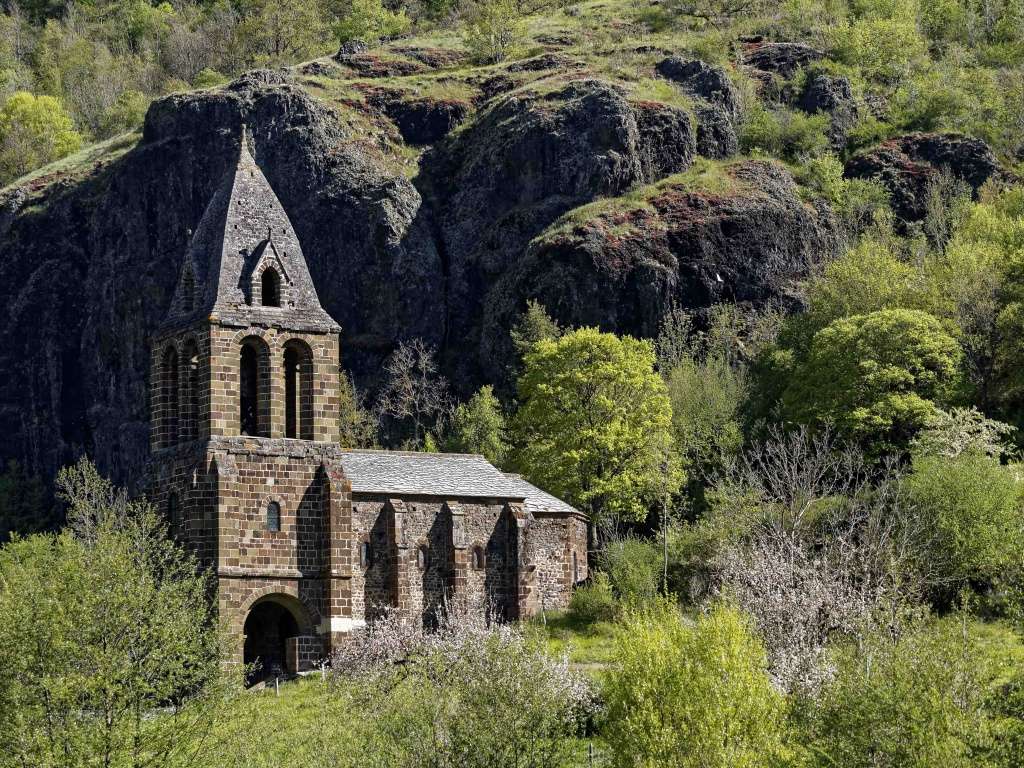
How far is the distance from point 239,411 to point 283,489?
10.1ft

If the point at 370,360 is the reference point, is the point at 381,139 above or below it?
above

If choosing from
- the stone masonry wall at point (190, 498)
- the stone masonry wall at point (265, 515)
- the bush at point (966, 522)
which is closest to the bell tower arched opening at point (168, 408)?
the stone masonry wall at point (190, 498)

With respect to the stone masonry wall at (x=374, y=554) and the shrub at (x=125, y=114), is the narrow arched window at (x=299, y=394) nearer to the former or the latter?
the stone masonry wall at (x=374, y=554)

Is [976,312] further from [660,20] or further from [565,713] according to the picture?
[660,20]

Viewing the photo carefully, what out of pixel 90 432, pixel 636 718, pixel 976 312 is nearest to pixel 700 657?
pixel 636 718

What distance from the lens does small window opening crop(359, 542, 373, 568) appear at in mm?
70375

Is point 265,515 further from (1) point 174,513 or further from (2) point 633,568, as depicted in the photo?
(2) point 633,568

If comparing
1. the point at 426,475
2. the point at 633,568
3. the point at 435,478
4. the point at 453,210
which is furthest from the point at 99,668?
the point at 453,210

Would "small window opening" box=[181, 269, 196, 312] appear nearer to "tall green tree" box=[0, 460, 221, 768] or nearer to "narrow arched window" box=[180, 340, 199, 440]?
"narrow arched window" box=[180, 340, 199, 440]

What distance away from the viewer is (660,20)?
152 metres

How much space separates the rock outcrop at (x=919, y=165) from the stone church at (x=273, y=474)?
5923cm

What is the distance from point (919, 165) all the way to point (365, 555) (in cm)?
6596

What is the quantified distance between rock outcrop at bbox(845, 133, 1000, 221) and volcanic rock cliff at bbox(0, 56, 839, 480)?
8.07 meters

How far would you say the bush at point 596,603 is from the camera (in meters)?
71.0
